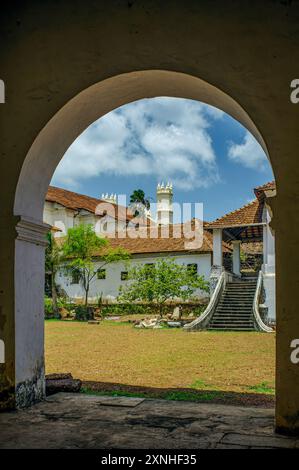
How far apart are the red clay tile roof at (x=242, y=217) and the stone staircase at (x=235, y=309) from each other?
264 cm

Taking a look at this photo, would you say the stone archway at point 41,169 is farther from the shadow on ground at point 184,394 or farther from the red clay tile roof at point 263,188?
the red clay tile roof at point 263,188

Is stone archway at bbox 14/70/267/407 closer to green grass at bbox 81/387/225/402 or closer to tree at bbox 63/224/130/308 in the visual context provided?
green grass at bbox 81/387/225/402

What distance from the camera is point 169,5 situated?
4.35 meters

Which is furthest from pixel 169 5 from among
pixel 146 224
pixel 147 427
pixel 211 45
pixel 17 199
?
pixel 146 224

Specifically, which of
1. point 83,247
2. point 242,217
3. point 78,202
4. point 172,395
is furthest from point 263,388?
point 78,202

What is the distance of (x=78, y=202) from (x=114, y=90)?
3404 centimetres

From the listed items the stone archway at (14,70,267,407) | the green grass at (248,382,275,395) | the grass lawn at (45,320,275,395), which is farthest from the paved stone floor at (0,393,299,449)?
the grass lawn at (45,320,275,395)

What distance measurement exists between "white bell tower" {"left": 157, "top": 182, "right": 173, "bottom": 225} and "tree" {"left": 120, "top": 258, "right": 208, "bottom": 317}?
20.1 meters

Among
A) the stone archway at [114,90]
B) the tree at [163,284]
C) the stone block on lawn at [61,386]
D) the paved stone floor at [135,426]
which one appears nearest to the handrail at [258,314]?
the tree at [163,284]

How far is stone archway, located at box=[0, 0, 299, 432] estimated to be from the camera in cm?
395

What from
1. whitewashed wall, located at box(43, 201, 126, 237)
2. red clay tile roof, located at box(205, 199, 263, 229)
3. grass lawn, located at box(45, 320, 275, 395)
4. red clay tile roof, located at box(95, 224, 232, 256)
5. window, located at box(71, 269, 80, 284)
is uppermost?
whitewashed wall, located at box(43, 201, 126, 237)

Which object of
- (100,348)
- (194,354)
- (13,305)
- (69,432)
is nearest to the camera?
(69,432)

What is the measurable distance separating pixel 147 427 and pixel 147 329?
50.3 feet

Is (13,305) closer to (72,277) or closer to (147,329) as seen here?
(147,329)
